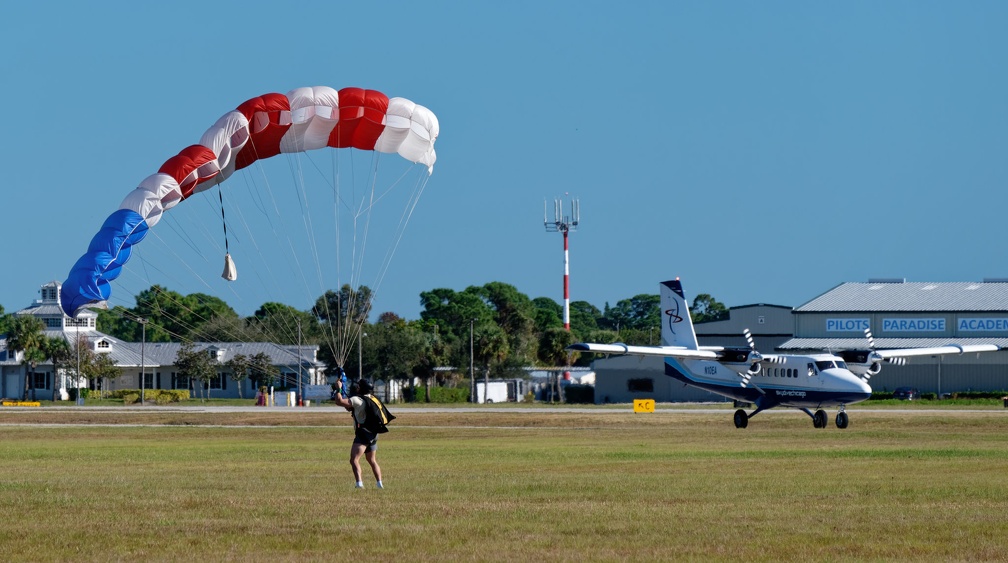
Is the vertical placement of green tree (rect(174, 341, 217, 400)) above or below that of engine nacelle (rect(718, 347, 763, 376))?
above

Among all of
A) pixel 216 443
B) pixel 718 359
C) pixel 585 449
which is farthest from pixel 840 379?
pixel 216 443

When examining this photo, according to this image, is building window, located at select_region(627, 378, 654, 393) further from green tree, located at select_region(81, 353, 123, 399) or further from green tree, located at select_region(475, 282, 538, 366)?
green tree, located at select_region(475, 282, 538, 366)

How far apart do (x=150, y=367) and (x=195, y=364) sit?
31.1 ft

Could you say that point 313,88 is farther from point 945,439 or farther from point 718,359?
point 718,359

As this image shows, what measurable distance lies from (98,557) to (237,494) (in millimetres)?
5434

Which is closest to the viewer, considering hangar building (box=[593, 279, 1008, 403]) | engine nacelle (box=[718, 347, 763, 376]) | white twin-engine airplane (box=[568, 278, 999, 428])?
white twin-engine airplane (box=[568, 278, 999, 428])

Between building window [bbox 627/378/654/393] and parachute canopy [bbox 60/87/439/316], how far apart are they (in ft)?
180

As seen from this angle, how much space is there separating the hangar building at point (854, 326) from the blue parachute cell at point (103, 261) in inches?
2324

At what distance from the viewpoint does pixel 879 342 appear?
273 ft

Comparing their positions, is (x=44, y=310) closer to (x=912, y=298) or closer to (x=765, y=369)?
(x=912, y=298)

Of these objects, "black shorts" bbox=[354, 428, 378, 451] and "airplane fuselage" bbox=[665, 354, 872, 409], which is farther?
"airplane fuselage" bbox=[665, 354, 872, 409]

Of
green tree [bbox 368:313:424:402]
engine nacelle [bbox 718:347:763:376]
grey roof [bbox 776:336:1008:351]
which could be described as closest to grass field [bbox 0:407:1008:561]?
engine nacelle [bbox 718:347:763:376]

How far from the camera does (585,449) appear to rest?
97.9ft

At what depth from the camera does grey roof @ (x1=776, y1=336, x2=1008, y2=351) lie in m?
81.2
